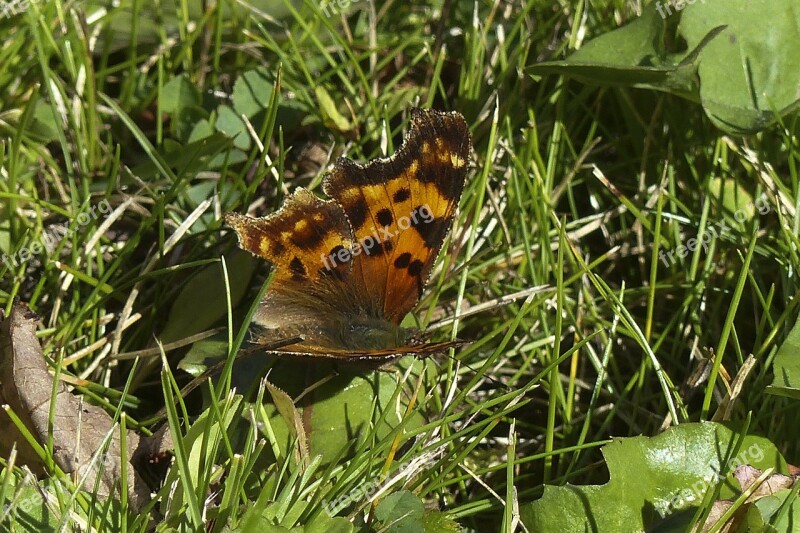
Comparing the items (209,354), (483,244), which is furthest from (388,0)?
(209,354)

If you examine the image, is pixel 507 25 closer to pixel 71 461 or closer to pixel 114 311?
pixel 114 311

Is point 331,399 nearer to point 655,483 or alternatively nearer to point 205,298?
point 205,298

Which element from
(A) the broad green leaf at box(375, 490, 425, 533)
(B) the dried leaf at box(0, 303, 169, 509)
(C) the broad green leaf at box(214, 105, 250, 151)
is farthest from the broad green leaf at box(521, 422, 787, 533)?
(C) the broad green leaf at box(214, 105, 250, 151)
